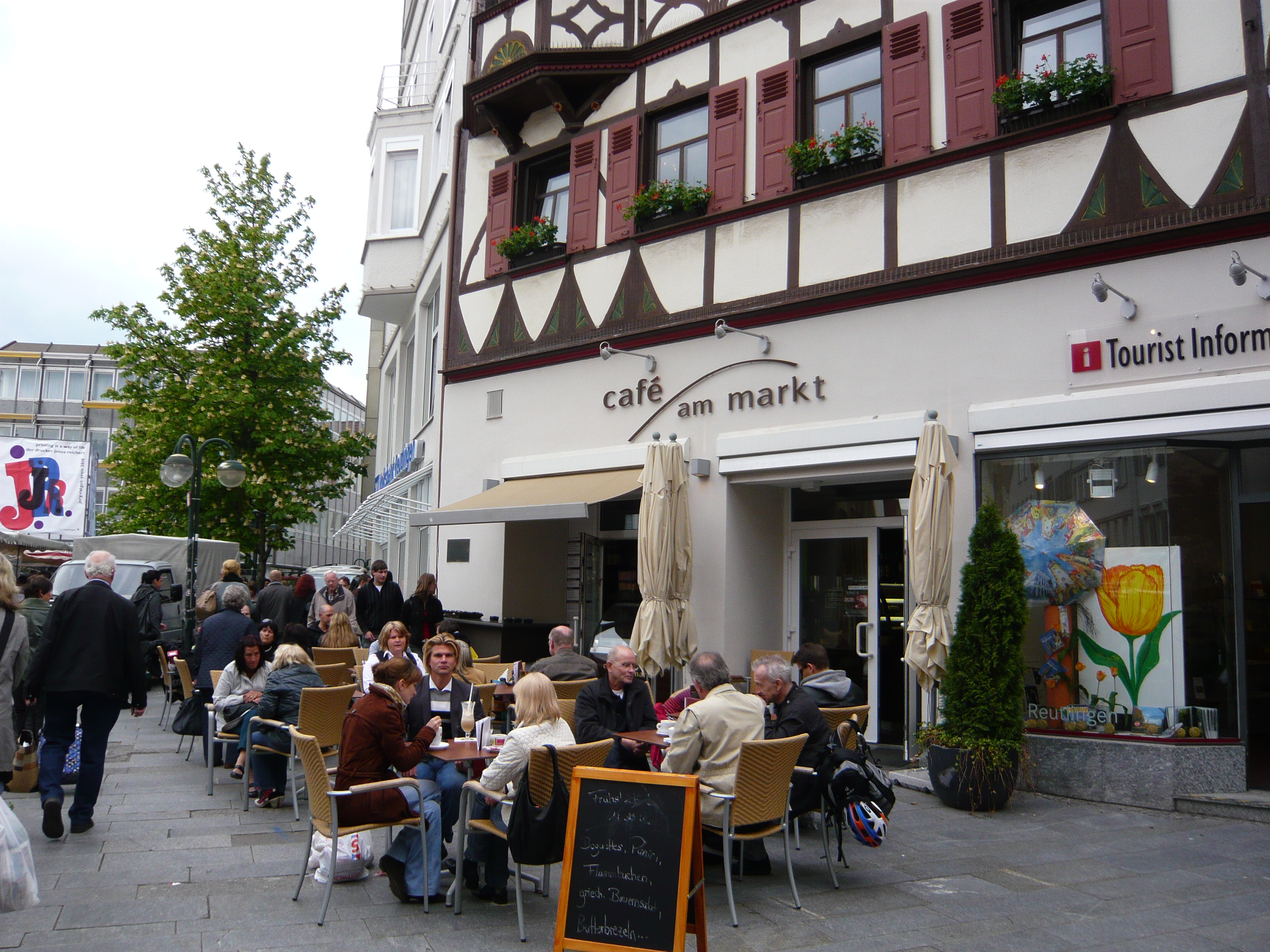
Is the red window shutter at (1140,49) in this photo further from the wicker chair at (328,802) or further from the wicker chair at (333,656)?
the wicker chair at (333,656)

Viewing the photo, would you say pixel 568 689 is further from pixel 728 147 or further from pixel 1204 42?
pixel 1204 42

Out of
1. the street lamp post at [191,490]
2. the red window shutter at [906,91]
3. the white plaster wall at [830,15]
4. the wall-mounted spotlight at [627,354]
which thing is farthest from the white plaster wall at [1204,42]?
the street lamp post at [191,490]

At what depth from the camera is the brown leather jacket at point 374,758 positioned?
5492 millimetres

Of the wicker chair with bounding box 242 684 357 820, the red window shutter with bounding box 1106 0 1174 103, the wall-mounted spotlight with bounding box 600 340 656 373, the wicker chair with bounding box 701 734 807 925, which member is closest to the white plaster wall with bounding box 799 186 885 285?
the wall-mounted spotlight with bounding box 600 340 656 373

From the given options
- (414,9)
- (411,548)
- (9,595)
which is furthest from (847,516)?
(414,9)

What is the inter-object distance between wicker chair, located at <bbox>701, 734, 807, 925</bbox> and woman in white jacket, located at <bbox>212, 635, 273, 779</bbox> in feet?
14.8

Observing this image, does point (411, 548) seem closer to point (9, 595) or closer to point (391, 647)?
point (391, 647)

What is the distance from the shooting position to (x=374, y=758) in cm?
560

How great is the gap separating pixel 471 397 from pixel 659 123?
13.9ft

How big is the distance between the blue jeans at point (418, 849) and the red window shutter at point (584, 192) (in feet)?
27.8

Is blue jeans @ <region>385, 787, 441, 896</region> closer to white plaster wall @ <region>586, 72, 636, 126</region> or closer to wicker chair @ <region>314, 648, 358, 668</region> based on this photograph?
wicker chair @ <region>314, 648, 358, 668</region>

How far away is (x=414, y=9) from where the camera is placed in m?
25.2

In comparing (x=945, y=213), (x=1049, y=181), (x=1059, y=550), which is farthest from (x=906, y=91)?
(x=1059, y=550)

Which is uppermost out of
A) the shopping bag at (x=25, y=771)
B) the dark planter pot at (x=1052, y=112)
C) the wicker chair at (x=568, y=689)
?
the dark planter pot at (x=1052, y=112)
